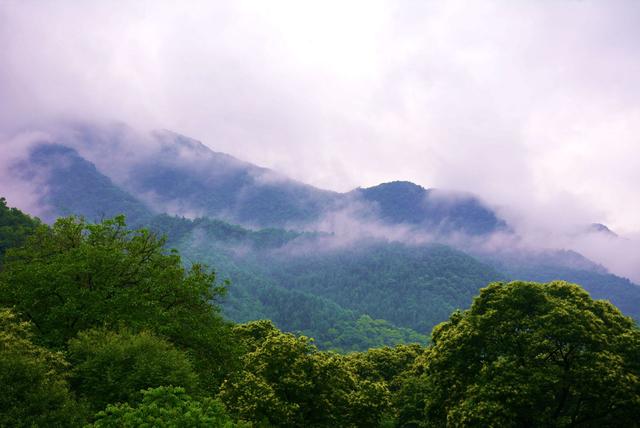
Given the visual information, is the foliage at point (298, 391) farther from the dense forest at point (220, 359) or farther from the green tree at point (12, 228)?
the green tree at point (12, 228)

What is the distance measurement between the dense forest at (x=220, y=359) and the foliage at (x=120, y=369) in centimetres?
8

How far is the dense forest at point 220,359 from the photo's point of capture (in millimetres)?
22750

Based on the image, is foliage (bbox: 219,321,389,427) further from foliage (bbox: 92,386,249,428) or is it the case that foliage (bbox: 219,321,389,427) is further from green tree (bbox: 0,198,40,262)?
green tree (bbox: 0,198,40,262)

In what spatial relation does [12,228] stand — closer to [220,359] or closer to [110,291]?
[110,291]

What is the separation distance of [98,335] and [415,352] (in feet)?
165

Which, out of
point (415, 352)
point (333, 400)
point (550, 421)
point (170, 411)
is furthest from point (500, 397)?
point (415, 352)

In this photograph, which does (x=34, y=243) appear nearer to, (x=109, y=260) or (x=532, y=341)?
(x=109, y=260)

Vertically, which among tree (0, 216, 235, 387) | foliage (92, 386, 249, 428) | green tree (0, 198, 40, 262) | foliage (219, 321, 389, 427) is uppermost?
green tree (0, 198, 40, 262)

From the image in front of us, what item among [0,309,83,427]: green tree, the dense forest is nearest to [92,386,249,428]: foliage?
the dense forest

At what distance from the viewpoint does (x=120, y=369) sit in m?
25.7

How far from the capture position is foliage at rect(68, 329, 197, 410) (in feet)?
82.6

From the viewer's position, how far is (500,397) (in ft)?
97.0

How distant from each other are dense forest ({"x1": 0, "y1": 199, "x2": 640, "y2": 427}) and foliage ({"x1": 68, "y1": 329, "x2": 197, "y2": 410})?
76 millimetres

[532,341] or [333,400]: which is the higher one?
[532,341]
